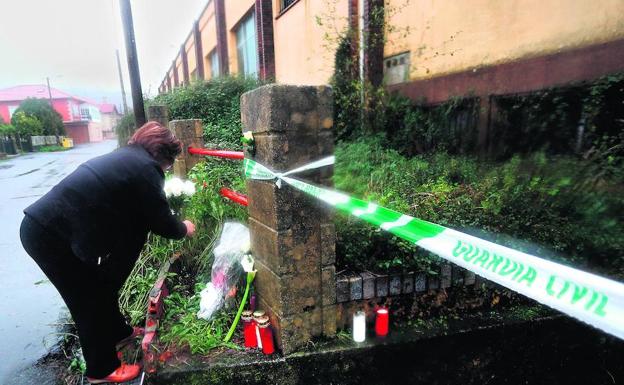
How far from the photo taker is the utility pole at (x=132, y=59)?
569 cm

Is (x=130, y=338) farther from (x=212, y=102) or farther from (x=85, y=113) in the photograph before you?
(x=85, y=113)

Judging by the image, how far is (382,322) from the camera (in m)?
2.34

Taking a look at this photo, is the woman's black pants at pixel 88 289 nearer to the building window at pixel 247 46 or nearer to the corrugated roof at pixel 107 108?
the building window at pixel 247 46

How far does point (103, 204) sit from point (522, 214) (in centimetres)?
292

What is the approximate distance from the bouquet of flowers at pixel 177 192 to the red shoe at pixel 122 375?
1384 mm

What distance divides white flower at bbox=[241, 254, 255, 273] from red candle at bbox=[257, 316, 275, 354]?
35cm

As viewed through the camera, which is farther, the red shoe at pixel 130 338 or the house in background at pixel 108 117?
the house in background at pixel 108 117

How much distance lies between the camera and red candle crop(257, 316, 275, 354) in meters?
2.21

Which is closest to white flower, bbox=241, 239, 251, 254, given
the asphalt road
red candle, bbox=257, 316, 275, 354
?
red candle, bbox=257, 316, 275, 354

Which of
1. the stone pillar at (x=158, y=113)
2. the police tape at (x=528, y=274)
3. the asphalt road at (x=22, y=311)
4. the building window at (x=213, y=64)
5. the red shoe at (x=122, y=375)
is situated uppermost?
the building window at (x=213, y=64)

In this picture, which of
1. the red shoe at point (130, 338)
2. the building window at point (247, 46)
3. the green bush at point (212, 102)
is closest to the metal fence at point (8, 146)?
the building window at point (247, 46)

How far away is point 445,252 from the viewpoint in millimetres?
1398

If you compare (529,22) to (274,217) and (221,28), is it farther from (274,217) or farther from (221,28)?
(221,28)

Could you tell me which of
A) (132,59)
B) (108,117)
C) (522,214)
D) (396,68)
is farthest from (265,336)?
(108,117)
